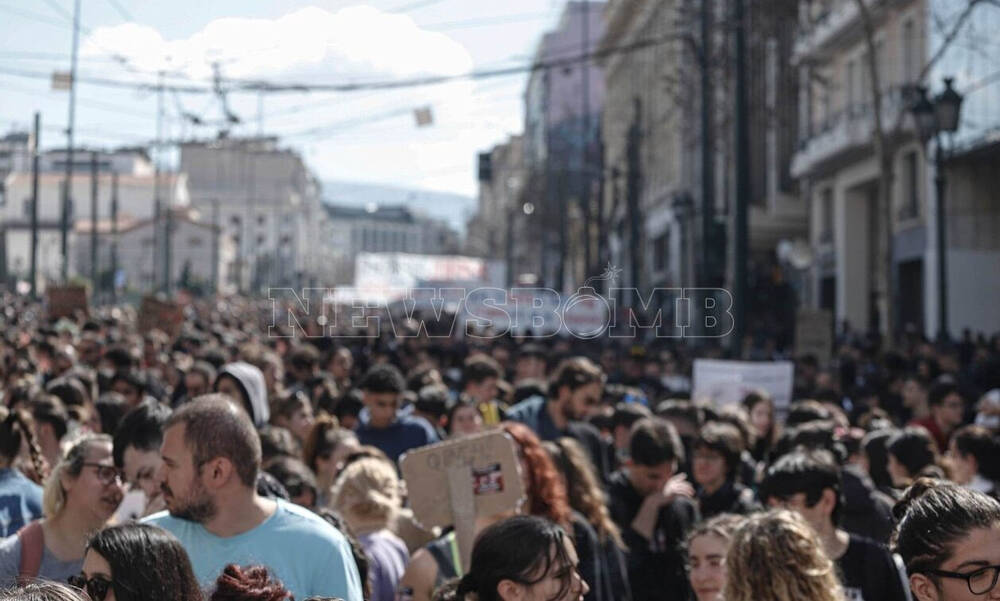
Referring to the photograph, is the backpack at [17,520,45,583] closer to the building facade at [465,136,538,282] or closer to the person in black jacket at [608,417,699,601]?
the person in black jacket at [608,417,699,601]

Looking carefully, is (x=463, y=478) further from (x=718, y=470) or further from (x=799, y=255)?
(x=799, y=255)

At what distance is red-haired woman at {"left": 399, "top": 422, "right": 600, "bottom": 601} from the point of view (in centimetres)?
586

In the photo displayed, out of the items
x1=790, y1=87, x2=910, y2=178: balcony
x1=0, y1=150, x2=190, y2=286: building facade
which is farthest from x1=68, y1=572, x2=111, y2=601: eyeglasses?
x1=0, y1=150, x2=190, y2=286: building facade

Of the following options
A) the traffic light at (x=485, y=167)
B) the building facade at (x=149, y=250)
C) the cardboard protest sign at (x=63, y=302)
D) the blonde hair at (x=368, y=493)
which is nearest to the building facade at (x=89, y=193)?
the building facade at (x=149, y=250)

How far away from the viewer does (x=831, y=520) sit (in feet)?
20.0

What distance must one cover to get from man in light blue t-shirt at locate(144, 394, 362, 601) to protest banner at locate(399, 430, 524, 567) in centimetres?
122

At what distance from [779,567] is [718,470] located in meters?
3.22

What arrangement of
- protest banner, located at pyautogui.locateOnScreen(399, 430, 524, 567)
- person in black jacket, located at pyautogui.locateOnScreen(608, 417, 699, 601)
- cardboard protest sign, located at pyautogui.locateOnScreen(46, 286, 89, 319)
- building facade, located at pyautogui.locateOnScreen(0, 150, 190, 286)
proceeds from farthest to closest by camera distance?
building facade, located at pyautogui.locateOnScreen(0, 150, 190, 286)
cardboard protest sign, located at pyautogui.locateOnScreen(46, 286, 89, 319)
person in black jacket, located at pyautogui.locateOnScreen(608, 417, 699, 601)
protest banner, located at pyautogui.locateOnScreen(399, 430, 524, 567)

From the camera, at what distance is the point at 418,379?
1282cm

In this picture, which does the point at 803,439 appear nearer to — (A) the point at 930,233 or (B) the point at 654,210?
(A) the point at 930,233

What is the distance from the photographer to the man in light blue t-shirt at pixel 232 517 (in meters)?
4.73

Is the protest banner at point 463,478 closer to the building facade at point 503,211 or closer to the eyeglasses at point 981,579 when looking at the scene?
the eyeglasses at point 981,579

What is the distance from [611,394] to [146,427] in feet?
23.1

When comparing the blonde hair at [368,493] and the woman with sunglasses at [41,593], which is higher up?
the woman with sunglasses at [41,593]
